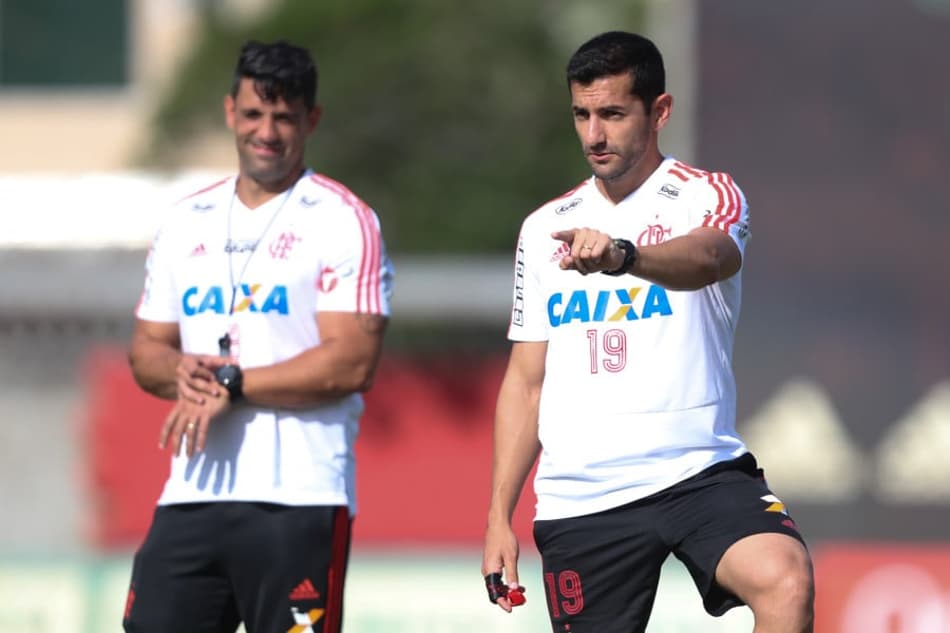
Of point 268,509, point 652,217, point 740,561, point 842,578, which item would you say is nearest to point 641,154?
point 652,217

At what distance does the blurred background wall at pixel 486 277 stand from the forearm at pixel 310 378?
3947 mm

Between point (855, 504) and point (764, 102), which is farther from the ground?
point (764, 102)

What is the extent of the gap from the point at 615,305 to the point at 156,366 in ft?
4.90

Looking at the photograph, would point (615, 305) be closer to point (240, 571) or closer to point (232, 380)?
point (232, 380)

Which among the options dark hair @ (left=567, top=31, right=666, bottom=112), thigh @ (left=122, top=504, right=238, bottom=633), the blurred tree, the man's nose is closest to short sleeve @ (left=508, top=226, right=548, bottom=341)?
the man's nose

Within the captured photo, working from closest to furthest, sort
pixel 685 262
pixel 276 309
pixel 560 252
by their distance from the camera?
pixel 685 262 → pixel 560 252 → pixel 276 309

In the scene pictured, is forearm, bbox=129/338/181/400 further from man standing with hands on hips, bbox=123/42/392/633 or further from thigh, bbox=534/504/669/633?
thigh, bbox=534/504/669/633

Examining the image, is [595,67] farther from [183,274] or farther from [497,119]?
[497,119]

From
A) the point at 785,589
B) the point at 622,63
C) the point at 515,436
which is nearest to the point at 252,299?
the point at 515,436

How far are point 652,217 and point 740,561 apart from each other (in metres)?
0.93

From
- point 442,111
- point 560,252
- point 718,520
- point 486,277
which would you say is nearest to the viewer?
point 718,520

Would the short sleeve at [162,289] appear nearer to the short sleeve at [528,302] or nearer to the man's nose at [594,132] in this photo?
the short sleeve at [528,302]

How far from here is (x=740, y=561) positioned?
4.84m

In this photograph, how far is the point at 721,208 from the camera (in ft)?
16.5
